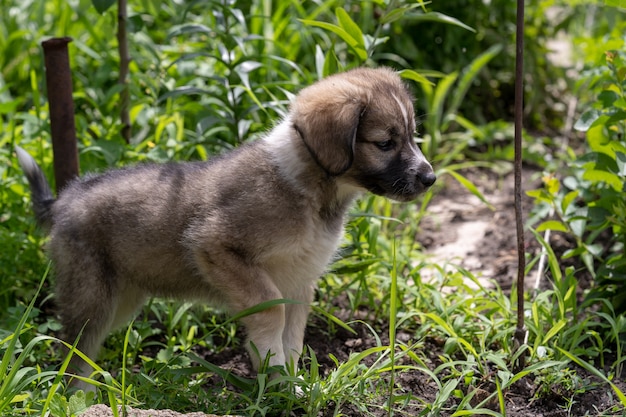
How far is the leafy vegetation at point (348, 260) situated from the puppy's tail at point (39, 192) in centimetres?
43

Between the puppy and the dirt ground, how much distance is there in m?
0.39

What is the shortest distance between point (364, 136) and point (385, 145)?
0.10 metres

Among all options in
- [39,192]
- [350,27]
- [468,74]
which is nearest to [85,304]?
[39,192]

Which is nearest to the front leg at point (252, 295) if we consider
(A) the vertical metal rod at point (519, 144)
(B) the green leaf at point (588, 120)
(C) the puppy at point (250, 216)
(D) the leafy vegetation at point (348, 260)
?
(C) the puppy at point (250, 216)

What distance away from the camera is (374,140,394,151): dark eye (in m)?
3.52

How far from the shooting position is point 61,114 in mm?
4352

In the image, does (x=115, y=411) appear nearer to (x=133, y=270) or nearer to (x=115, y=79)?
(x=133, y=270)

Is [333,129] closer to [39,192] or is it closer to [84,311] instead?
[84,311]

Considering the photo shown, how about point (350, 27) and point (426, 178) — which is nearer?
point (426, 178)

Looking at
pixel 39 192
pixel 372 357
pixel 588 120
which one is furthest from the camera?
pixel 588 120

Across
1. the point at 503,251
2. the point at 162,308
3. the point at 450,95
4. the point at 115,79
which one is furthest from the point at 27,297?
the point at 450,95

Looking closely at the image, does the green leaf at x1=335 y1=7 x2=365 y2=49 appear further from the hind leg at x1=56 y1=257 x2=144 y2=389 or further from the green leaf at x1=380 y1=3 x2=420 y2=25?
the hind leg at x1=56 y1=257 x2=144 y2=389

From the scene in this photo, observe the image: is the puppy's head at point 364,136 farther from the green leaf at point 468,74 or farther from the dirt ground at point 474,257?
the green leaf at point 468,74

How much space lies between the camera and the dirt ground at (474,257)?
139 inches
